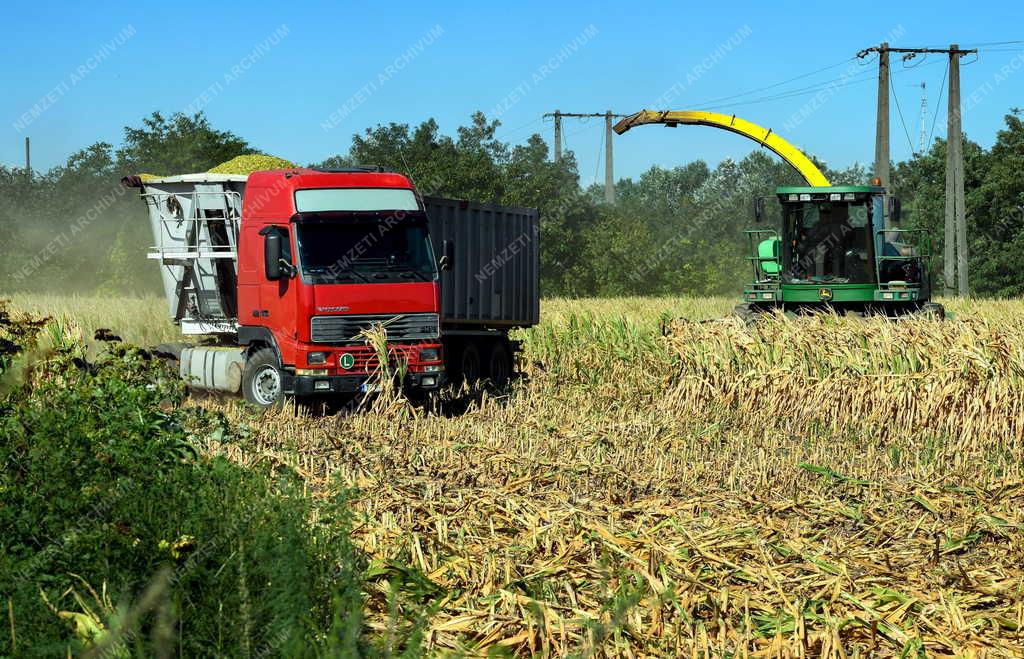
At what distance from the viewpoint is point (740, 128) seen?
25047mm

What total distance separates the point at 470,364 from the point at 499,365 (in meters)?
0.73

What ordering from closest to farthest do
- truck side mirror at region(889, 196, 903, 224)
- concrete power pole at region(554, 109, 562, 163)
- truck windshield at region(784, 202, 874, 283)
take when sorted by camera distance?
truck side mirror at region(889, 196, 903, 224), truck windshield at region(784, 202, 874, 283), concrete power pole at region(554, 109, 562, 163)

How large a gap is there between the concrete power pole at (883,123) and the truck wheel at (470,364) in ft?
50.8

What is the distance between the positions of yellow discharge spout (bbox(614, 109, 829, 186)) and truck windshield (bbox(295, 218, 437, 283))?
11487 millimetres

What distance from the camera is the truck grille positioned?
43.4 feet

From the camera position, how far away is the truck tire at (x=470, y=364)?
1656 centimetres

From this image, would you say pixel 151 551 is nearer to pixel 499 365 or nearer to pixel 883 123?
pixel 499 365

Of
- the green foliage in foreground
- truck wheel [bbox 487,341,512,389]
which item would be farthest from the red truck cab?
the green foliage in foreground

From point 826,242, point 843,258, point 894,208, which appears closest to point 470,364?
point 826,242

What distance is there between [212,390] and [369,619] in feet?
34.4

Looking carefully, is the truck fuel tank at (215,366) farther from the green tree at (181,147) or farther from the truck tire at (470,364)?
the green tree at (181,147)

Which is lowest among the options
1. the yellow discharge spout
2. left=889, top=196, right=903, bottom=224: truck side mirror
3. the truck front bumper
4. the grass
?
the grass

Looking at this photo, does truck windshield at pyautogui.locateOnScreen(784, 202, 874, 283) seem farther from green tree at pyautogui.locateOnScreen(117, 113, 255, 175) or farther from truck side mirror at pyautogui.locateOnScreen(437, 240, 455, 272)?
green tree at pyautogui.locateOnScreen(117, 113, 255, 175)

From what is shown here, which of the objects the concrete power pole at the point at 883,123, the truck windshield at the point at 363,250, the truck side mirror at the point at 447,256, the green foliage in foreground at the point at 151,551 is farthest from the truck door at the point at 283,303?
the concrete power pole at the point at 883,123
